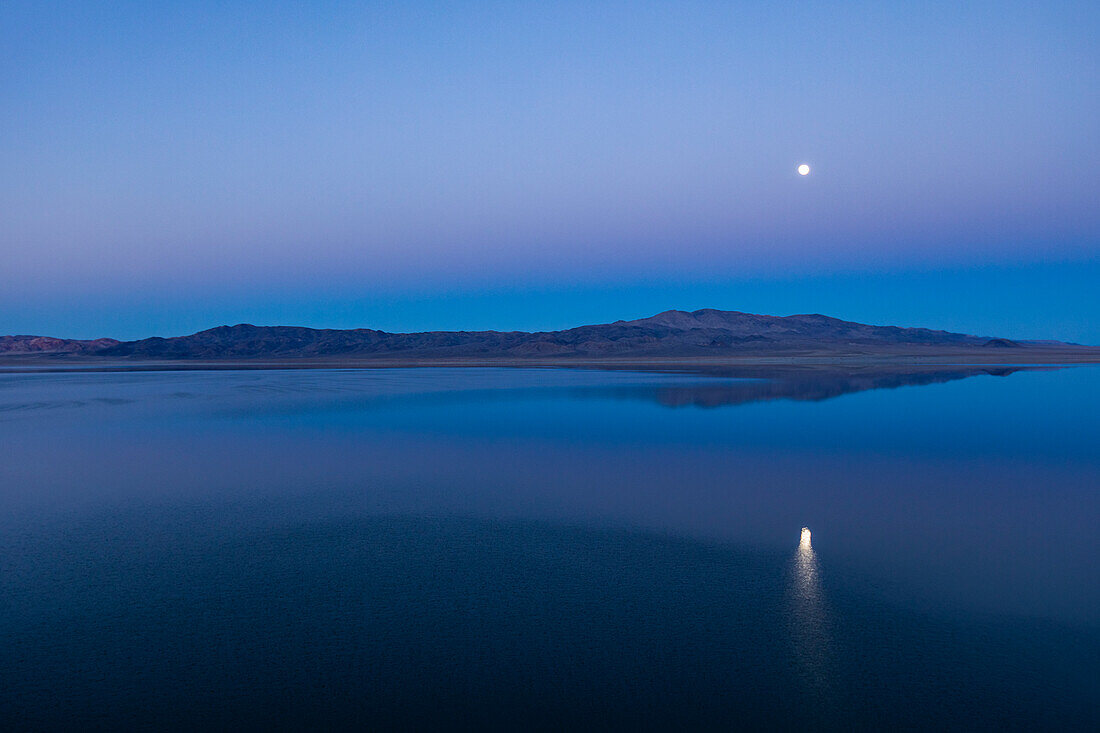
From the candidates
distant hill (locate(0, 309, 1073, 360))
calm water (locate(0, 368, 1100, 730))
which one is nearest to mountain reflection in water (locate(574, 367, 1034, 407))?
calm water (locate(0, 368, 1100, 730))

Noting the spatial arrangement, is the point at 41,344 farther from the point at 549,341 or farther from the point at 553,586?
the point at 553,586

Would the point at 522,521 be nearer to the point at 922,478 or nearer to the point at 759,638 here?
the point at 759,638

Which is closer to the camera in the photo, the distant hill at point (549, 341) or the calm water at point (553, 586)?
the calm water at point (553, 586)

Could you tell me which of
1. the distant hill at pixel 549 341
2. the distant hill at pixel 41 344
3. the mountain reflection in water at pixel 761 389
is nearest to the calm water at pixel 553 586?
the mountain reflection in water at pixel 761 389

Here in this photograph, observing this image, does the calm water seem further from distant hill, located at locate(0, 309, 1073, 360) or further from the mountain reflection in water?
distant hill, located at locate(0, 309, 1073, 360)

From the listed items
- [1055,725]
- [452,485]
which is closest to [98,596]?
[452,485]

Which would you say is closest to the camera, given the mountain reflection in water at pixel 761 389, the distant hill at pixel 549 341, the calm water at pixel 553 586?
the calm water at pixel 553 586

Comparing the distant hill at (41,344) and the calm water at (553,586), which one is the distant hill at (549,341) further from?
the calm water at (553,586)
